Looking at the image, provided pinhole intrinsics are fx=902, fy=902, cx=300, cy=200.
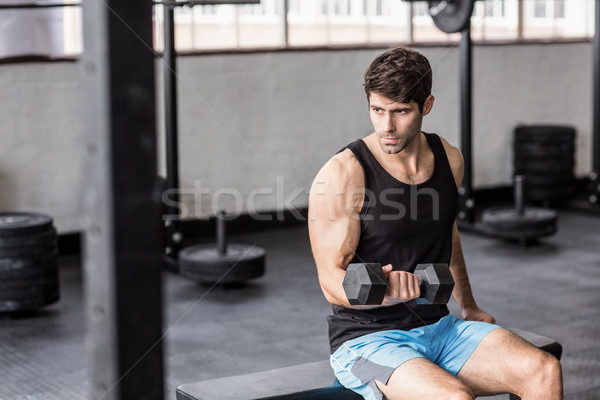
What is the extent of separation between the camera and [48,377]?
3025 millimetres

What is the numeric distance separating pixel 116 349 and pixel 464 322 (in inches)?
48.0

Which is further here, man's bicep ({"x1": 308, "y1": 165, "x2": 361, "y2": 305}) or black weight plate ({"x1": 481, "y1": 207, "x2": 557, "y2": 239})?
black weight plate ({"x1": 481, "y1": 207, "x2": 557, "y2": 239})

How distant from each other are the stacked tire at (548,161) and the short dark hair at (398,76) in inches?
172

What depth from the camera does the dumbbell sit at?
1.61 metres

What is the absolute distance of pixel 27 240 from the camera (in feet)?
12.2

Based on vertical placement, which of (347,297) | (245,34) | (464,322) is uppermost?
(245,34)

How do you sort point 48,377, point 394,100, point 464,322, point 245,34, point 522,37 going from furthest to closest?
point 522,37 < point 245,34 < point 48,377 < point 464,322 < point 394,100

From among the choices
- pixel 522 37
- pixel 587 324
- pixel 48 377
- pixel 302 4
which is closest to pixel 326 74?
pixel 302 4

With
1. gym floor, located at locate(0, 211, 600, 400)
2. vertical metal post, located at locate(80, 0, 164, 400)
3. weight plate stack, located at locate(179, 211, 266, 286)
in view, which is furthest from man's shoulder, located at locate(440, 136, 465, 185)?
weight plate stack, located at locate(179, 211, 266, 286)

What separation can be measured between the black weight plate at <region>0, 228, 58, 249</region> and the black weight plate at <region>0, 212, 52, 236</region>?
0.02m

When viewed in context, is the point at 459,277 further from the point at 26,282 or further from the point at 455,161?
the point at 26,282

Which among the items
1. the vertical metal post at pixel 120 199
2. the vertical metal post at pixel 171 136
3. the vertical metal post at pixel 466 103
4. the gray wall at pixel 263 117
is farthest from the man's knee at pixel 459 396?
the vertical metal post at pixel 466 103

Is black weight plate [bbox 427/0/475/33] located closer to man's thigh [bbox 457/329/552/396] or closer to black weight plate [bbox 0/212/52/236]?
black weight plate [bbox 0/212/52/236]

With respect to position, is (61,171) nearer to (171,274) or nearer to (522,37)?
(171,274)
